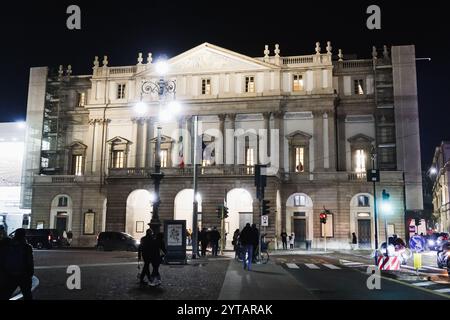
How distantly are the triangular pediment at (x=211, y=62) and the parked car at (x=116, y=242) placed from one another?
19220mm

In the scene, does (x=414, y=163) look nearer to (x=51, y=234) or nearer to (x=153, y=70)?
(x=153, y=70)

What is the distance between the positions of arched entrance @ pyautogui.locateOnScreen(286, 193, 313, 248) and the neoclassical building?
0.32ft

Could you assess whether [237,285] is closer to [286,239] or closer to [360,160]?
[286,239]

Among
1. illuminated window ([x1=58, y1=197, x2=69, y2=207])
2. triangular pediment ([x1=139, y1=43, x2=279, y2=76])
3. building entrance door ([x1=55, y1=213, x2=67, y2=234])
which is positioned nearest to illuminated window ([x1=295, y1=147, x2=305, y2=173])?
triangular pediment ([x1=139, y1=43, x2=279, y2=76])

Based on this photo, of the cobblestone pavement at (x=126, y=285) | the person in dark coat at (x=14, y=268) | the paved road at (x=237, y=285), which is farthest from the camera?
the paved road at (x=237, y=285)

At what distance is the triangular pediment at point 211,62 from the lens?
52.8 metres

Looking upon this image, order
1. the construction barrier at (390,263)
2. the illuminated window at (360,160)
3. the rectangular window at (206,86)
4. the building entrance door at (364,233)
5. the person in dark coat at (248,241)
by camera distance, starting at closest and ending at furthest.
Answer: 1. the person in dark coat at (248,241)
2. the construction barrier at (390,263)
3. the building entrance door at (364,233)
4. the illuminated window at (360,160)
5. the rectangular window at (206,86)

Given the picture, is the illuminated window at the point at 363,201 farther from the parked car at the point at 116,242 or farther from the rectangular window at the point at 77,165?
the rectangular window at the point at 77,165

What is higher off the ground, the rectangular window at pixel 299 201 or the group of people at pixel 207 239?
the rectangular window at pixel 299 201

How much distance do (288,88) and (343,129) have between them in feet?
22.7

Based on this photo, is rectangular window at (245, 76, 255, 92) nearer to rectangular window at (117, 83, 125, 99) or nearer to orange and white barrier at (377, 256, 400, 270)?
rectangular window at (117, 83, 125, 99)

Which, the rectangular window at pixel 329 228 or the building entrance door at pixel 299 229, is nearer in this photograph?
the rectangular window at pixel 329 228

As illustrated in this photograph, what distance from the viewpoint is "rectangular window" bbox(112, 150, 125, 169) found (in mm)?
55438

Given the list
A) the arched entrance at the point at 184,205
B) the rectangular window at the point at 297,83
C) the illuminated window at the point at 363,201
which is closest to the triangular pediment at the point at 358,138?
the illuminated window at the point at 363,201
